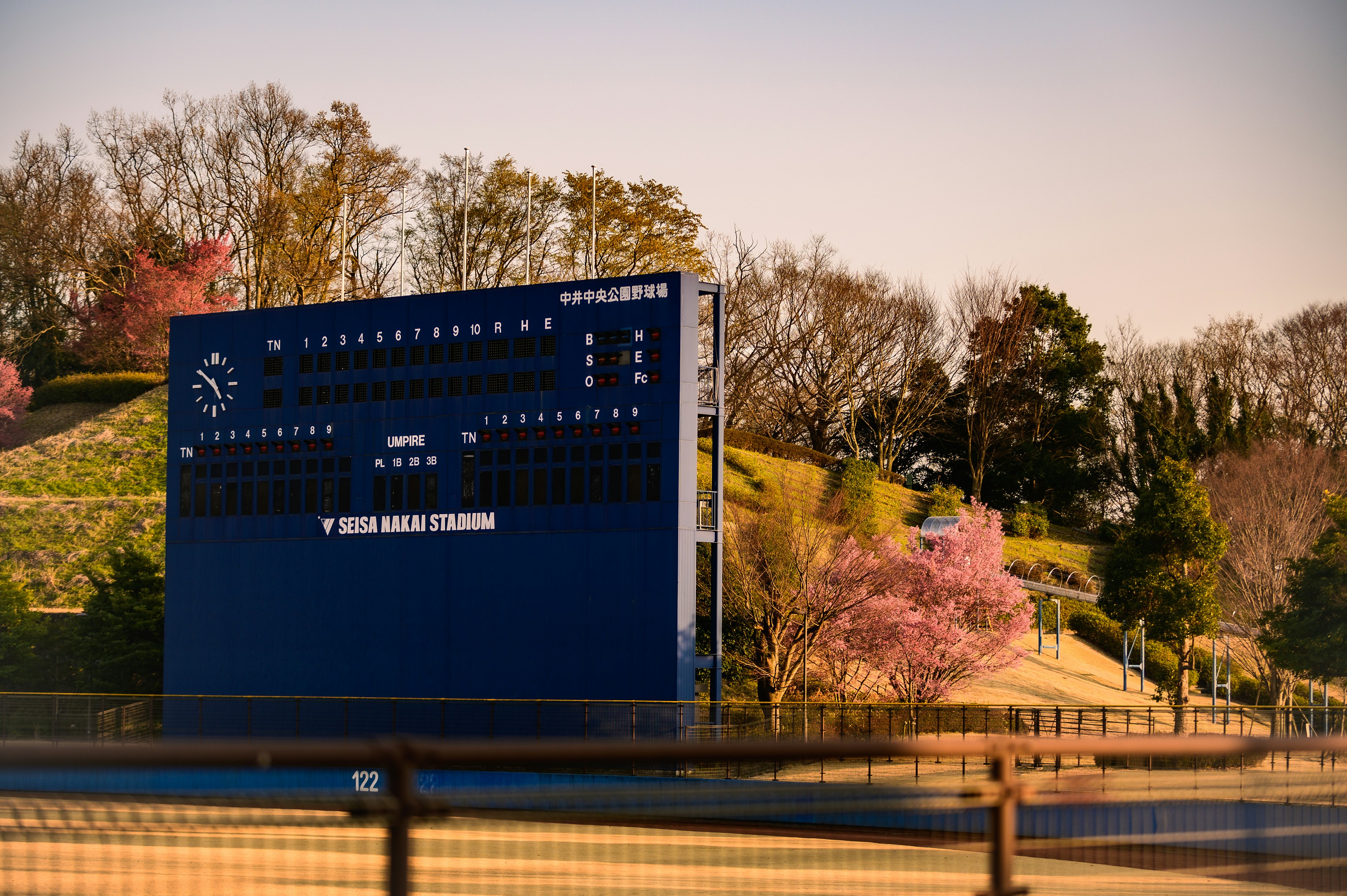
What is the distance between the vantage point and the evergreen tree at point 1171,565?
3556 centimetres

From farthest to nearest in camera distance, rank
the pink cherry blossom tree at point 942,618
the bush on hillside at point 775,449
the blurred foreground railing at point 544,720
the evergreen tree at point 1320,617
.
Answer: the bush on hillside at point 775,449 < the pink cherry blossom tree at point 942,618 < the evergreen tree at point 1320,617 < the blurred foreground railing at point 544,720

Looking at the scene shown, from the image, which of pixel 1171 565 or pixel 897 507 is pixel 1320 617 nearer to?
pixel 1171 565

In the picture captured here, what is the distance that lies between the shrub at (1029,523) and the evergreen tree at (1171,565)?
19092 mm

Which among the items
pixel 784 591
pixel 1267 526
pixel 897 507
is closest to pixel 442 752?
pixel 784 591

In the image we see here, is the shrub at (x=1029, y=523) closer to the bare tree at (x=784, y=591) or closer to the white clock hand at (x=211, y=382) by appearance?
the bare tree at (x=784, y=591)

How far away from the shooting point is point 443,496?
24.6 metres

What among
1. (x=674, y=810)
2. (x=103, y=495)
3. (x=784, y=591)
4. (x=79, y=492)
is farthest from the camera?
(x=79, y=492)

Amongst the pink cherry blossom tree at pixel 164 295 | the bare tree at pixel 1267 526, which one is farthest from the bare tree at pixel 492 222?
the bare tree at pixel 1267 526

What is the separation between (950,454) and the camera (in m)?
67.6

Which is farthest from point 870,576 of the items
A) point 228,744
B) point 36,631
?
point 228,744

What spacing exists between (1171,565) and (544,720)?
21456 mm

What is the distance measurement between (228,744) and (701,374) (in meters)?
56.2

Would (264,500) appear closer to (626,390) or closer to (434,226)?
(626,390)

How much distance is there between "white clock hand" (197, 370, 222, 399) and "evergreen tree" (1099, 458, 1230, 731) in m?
25.5
